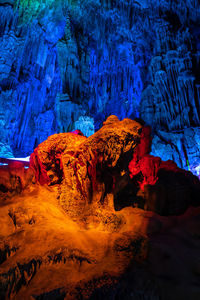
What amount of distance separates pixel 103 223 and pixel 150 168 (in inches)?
90.5

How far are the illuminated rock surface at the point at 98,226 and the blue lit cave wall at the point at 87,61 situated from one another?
279 inches

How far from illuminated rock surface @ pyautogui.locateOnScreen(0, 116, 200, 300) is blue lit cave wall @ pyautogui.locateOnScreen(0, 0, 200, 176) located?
7099 mm

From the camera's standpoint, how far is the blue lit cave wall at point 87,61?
10.7m

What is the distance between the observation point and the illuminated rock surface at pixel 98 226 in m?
1.48

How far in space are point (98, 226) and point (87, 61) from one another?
12583 mm

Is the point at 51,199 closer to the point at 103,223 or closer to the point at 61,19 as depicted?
the point at 103,223

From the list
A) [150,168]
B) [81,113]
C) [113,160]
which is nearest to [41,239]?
[113,160]

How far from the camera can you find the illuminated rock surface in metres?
1.48

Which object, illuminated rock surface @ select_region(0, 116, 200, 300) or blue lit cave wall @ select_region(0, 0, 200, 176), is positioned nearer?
illuminated rock surface @ select_region(0, 116, 200, 300)

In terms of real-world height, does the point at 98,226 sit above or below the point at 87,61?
below

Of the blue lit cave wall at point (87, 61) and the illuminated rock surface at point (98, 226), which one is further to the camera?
the blue lit cave wall at point (87, 61)

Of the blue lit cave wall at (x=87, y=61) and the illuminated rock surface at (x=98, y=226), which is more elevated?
the blue lit cave wall at (x=87, y=61)

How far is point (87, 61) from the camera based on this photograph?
1266cm

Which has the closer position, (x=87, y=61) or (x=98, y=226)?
(x=98, y=226)
